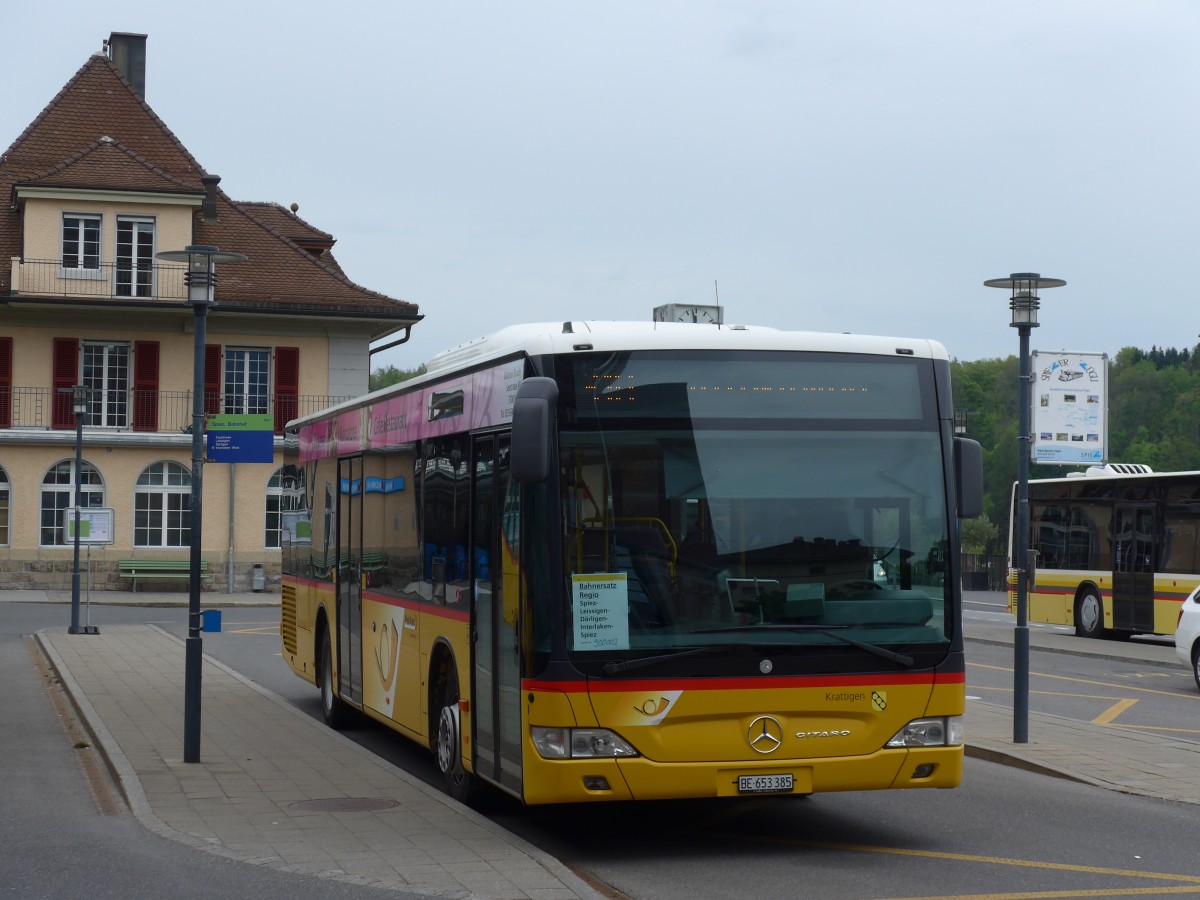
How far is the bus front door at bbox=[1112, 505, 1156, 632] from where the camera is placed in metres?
29.6

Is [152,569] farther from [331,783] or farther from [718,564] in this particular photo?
[718,564]

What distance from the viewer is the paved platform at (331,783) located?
8.63 m

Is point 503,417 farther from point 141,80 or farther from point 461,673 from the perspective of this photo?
point 141,80

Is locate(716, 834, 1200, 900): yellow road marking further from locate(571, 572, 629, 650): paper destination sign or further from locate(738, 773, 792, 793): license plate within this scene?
locate(571, 572, 629, 650): paper destination sign

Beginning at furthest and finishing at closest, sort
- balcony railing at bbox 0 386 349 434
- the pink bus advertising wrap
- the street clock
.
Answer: balcony railing at bbox 0 386 349 434
the street clock
the pink bus advertising wrap

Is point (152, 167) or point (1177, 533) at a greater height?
point (152, 167)

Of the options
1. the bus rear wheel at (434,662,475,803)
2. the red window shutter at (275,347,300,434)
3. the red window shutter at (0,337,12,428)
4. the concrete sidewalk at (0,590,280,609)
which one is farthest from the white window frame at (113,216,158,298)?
the bus rear wheel at (434,662,475,803)

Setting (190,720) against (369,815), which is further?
(190,720)

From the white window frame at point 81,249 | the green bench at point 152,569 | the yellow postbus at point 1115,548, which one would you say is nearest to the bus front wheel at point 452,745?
the yellow postbus at point 1115,548

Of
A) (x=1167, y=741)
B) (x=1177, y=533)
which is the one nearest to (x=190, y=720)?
(x=1167, y=741)

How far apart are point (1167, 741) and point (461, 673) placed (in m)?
7.56

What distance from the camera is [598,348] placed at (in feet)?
30.5

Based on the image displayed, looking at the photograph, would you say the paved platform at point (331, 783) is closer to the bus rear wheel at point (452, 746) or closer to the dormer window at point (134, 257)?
the bus rear wheel at point (452, 746)

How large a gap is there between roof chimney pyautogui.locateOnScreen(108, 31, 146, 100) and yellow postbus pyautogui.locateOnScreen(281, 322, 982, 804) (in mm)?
48544
